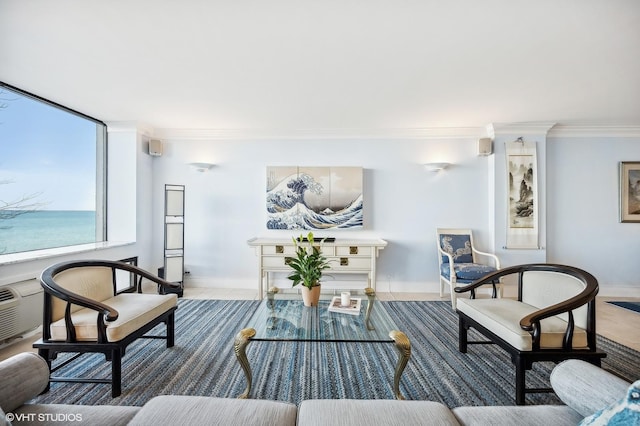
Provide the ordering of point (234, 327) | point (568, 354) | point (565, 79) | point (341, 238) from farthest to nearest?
point (341, 238)
point (234, 327)
point (565, 79)
point (568, 354)

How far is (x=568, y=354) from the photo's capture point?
1.60m

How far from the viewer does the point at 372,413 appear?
0.95m

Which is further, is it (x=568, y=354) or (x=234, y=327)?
(x=234, y=327)

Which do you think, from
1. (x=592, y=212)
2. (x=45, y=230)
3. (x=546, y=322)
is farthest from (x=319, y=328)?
(x=592, y=212)

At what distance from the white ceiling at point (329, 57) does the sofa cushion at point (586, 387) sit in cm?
197

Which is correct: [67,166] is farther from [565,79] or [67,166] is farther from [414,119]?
[565,79]

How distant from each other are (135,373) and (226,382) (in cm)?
68

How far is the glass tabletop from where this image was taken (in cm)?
181

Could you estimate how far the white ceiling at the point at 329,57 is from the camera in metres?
1.71

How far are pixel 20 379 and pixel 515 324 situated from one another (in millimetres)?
2406

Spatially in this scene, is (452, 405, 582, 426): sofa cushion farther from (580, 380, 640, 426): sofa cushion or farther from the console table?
the console table

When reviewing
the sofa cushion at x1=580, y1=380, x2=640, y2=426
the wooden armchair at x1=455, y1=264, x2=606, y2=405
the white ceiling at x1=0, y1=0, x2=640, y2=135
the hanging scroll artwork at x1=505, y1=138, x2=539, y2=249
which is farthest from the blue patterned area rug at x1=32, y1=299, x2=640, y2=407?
the white ceiling at x1=0, y1=0, x2=640, y2=135

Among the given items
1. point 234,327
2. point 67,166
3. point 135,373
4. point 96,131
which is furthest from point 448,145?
point 67,166

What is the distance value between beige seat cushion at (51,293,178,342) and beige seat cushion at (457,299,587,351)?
7.78 ft
